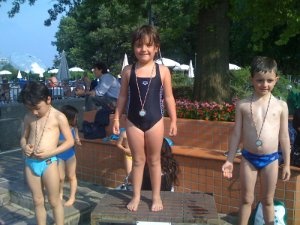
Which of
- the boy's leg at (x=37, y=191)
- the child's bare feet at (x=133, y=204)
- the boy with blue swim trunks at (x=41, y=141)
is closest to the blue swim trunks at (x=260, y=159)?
the child's bare feet at (x=133, y=204)

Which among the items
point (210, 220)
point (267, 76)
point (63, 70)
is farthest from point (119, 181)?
point (63, 70)

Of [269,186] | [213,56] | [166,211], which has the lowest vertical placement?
[166,211]

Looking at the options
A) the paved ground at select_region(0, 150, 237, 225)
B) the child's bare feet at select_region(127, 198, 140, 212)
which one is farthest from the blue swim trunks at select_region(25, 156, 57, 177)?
the paved ground at select_region(0, 150, 237, 225)

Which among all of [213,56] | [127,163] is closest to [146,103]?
[127,163]

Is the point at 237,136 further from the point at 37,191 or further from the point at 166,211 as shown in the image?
the point at 37,191

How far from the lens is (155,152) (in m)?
3.68

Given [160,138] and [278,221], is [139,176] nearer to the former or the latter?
[160,138]

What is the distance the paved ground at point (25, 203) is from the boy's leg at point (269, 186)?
119 centimetres

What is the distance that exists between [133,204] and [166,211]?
334mm

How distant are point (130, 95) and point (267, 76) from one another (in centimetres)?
128

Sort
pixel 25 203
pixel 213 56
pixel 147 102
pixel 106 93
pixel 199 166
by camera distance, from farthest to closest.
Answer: pixel 213 56
pixel 106 93
pixel 25 203
pixel 199 166
pixel 147 102

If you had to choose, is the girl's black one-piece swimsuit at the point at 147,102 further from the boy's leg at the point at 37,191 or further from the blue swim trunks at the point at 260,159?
the boy's leg at the point at 37,191

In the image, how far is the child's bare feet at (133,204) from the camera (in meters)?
3.68

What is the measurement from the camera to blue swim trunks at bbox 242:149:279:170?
11.3 ft
